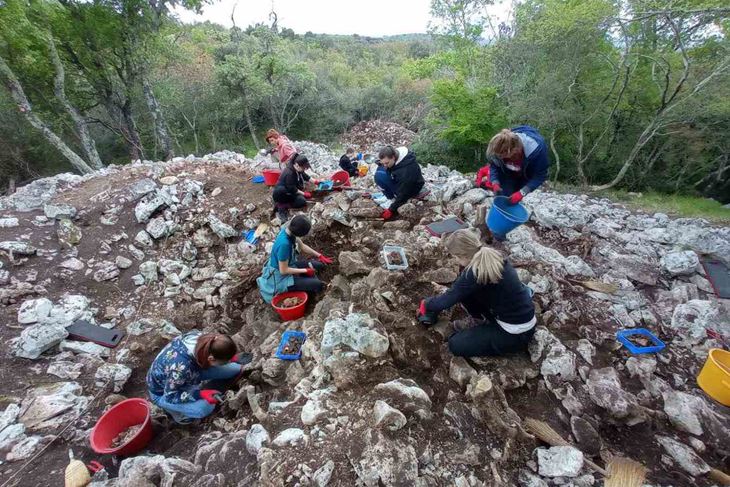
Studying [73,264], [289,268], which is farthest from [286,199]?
[73,264]

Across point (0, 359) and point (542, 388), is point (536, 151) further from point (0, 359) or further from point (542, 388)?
point (0, 359)

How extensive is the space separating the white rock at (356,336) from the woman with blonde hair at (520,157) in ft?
7.00

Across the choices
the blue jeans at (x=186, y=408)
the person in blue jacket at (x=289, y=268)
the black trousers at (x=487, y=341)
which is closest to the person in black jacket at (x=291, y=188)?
the person in blue jacket at (x=289, y=268)

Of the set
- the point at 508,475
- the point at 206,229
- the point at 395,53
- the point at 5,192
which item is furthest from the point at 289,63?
the point at 395,53

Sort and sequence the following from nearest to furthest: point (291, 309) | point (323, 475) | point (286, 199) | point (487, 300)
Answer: point (323, 475)
point (487, 300)
point (291, 309)
point (286, 199)

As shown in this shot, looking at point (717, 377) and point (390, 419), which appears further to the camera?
point (717, 377)

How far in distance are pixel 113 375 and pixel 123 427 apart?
2.37ft

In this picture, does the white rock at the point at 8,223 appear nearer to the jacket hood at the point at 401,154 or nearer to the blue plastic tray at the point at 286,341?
the blue plastic tray at the point at 286,341

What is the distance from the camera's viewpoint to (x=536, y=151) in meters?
3.30

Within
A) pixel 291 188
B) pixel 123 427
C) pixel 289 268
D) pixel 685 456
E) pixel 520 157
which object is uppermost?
pixel 520 157

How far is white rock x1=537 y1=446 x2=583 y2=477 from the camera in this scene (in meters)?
1.94

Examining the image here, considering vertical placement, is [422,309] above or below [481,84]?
below

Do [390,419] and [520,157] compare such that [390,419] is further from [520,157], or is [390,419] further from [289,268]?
[520,157]

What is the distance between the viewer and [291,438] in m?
2.11
